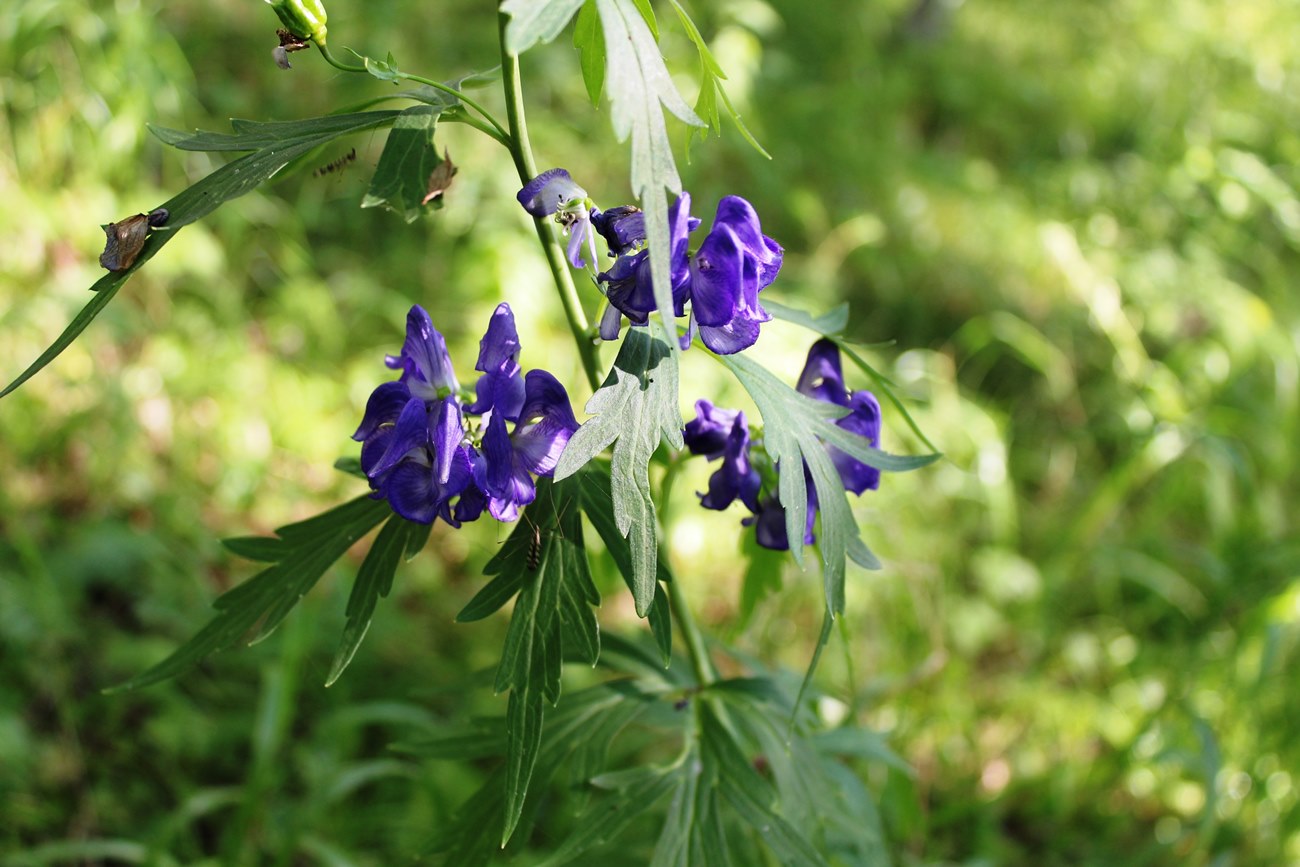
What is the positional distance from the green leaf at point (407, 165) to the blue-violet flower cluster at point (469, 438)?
5.2 inches

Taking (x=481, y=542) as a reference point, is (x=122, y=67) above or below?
above

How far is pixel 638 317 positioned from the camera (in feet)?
3.52

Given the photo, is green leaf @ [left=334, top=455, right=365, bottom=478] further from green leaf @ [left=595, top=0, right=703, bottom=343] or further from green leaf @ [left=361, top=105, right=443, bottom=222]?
green leaf @ [left=595, top=0, right=703, bottom=343]

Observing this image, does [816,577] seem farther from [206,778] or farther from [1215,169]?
[1215,169]

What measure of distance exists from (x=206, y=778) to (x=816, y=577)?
1892 mm

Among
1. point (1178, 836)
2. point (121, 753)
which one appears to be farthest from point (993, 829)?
point (121, 753)

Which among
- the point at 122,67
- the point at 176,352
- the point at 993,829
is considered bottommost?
the point at 993,829

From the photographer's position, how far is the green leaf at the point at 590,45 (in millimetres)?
1090

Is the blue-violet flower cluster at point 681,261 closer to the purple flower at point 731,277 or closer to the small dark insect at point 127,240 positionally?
the purple flower at point 731,277

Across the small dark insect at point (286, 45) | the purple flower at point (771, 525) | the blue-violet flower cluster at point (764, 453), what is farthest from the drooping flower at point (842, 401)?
the small dark insect at point (286, 45)

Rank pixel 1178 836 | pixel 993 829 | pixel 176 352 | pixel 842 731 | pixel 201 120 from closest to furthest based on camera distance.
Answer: pixel 842 731, pixel 1178 836, pixel 993 829, pixel 176 352, pixel 201 120

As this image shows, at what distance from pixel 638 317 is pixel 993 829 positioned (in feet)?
7.92

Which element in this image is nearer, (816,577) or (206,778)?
(206,778)

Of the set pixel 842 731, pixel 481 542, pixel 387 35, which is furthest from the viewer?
pixel 387 35
